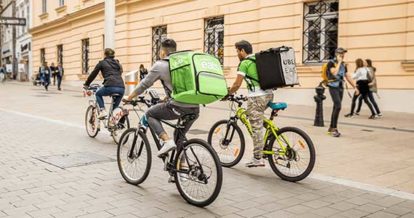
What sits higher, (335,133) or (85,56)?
(85,56)

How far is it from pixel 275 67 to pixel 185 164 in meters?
1.84

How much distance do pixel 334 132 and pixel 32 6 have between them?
113 feet

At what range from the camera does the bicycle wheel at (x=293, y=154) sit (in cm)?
546

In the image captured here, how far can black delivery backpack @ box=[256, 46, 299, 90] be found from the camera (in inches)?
226

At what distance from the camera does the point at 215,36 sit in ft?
63.5

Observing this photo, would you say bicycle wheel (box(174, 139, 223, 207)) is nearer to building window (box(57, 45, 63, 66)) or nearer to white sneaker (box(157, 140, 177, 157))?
white sneaker (box(157, 140, 177, 157))

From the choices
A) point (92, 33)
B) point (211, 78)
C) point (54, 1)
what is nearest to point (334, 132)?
point (211, 78)

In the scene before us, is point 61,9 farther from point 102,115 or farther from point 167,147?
point 167,147

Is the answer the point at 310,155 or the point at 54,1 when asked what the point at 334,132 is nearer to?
the point at 310,155

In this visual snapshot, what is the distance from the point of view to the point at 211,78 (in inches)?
176

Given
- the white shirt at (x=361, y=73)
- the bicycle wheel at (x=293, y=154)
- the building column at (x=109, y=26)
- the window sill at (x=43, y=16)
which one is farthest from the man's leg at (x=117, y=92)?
the window sill at (x=43, y=16)

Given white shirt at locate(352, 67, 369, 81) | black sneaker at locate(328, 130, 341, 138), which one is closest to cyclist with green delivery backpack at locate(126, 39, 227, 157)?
black sneaker at locate(328, 130, 341, 138)

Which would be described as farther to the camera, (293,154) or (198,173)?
(293,154)

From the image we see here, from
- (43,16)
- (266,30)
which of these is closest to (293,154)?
(266,30)
